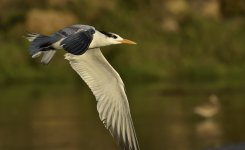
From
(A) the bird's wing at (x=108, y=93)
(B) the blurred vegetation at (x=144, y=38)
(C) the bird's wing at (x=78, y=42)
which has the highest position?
(C) the bird's wing at (x=78, y=42)

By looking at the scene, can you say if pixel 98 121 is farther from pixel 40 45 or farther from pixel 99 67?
pixel 40 45

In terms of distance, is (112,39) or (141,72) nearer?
(112,39)

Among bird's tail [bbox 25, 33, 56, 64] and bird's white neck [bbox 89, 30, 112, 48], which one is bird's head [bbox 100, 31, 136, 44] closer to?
bird's white neck [bbox 89, 30, 112, 48]

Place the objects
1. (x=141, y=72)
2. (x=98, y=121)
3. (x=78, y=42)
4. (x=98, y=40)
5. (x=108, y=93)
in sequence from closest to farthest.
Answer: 1. (x=78, y=42)
2. (x=98, y=40)
3. (x=108, y=93)
4. (x=98, y=121)
5. (x=141, y=72)

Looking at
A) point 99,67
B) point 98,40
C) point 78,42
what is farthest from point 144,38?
point 78,42

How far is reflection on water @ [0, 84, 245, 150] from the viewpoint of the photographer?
12.7 meters

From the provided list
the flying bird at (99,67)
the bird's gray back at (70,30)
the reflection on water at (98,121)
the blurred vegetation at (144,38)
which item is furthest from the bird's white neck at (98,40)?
the blurred vegetation at (144,38)

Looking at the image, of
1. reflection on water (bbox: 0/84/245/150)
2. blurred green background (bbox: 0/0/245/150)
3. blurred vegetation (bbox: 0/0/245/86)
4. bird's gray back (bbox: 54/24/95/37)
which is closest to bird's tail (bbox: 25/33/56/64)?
bird's gray back (bbox: 54/24/95/37)

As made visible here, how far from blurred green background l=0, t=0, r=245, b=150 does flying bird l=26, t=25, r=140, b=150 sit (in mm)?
3049

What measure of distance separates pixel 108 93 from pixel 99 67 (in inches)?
10.8

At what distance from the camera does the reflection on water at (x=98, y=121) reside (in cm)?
1274

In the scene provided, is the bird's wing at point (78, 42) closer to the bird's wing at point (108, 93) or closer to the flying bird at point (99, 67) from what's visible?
the flying bird at point (99, 67)

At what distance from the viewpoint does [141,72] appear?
2103 centimetres

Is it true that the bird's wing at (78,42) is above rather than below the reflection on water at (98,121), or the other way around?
above
